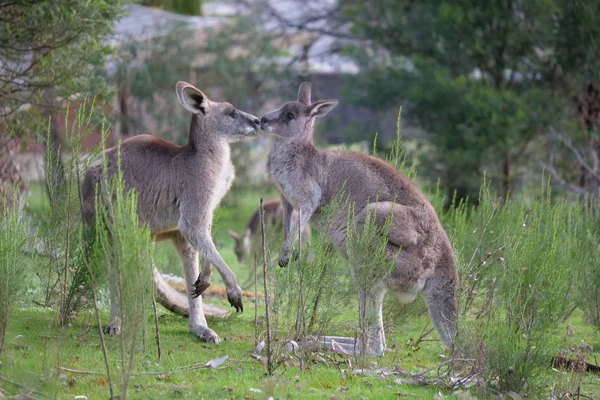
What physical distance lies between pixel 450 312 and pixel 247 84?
14.2m

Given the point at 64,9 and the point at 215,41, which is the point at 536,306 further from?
the point at 215,41

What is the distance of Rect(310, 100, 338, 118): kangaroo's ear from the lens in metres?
7.66

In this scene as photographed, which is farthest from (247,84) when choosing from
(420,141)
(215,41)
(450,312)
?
(450,312)

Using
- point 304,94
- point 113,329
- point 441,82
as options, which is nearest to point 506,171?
point 441,82

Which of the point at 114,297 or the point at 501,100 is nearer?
the point at 114,297

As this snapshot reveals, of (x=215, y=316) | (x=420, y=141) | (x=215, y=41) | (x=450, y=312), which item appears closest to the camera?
(x=450, y=312)

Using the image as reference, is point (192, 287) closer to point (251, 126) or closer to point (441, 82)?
point (251, 126)

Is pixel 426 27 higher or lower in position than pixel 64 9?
lower

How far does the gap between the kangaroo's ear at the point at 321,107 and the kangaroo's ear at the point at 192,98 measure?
1018 millimetres

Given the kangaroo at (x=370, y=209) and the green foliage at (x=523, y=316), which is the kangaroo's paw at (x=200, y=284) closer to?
the kangaroo at (x=370, y=209)

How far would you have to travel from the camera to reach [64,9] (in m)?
7.90

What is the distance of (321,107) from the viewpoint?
306 inches

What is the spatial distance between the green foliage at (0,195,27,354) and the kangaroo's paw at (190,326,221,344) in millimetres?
1549

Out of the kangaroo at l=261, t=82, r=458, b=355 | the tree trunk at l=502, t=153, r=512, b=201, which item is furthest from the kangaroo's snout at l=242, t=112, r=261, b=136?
the tree trunk at l=502, t=153, r=512, b=201
